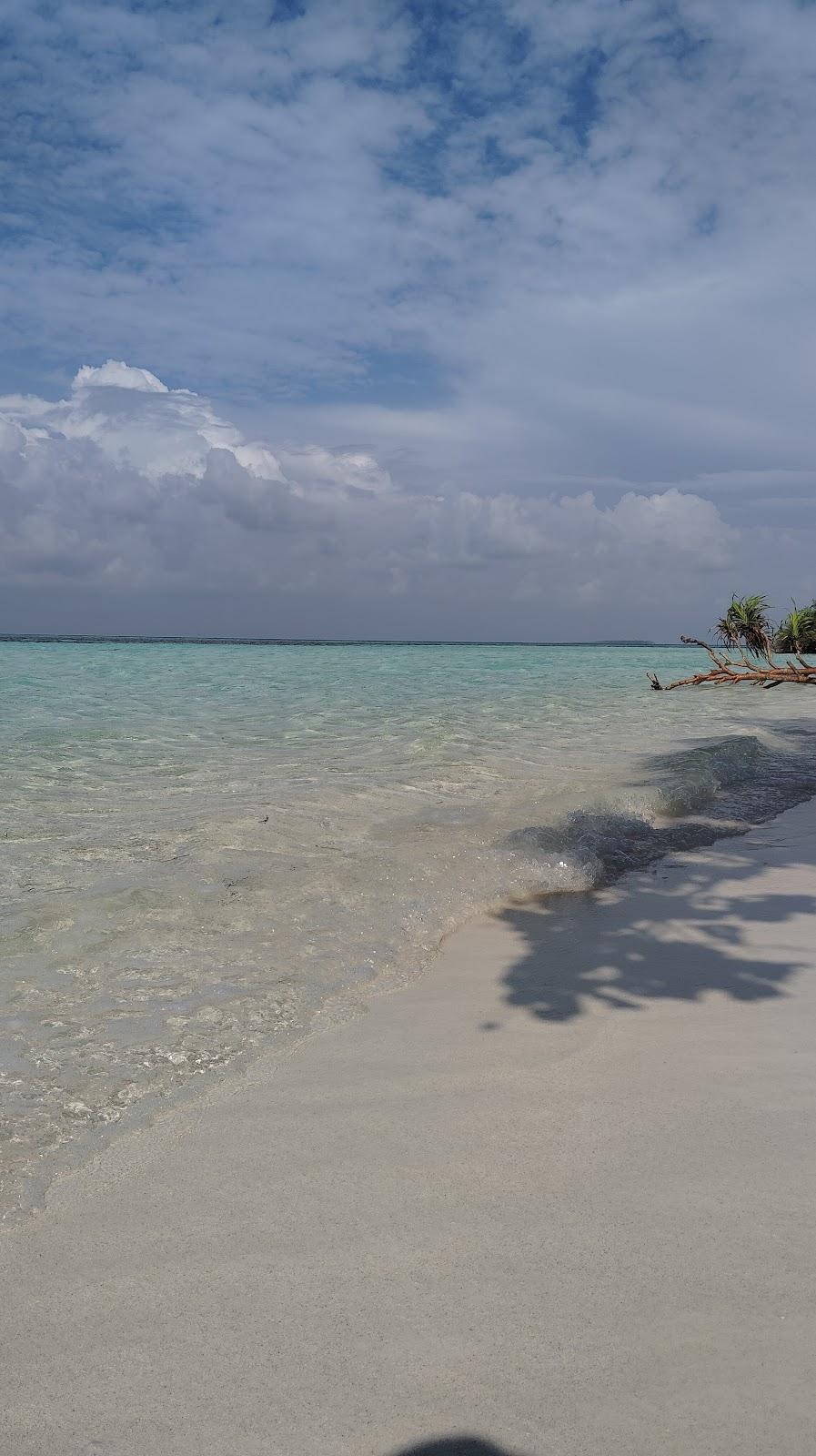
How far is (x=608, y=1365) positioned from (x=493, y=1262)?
1.33ft

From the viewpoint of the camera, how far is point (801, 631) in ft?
92.7

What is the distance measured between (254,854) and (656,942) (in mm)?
3325

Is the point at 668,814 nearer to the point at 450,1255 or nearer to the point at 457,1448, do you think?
the point at 450,1255

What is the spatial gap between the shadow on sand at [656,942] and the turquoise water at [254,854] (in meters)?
Answer: 0.52

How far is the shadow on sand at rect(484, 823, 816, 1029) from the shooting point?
4.16 metres

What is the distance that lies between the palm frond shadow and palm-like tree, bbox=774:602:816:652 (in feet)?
77.8

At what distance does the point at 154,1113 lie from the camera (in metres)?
3.10

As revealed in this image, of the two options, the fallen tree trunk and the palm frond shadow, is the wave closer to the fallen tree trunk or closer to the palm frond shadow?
the palm frond shadow

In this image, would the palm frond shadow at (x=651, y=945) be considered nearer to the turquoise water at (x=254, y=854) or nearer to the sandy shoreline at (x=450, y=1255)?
the sandy shoreline at (x=450, y=1255)

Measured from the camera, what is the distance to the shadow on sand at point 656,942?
4.16 m

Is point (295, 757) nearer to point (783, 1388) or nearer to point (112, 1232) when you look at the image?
point (112, 1232)

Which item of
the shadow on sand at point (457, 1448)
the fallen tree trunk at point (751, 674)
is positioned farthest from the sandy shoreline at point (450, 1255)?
the fallen tree trunk at point (751, 674)

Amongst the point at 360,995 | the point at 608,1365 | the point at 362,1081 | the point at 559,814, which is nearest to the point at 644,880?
the point at 559,814

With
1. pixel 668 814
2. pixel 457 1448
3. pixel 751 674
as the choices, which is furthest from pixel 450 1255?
pixel 668 814
